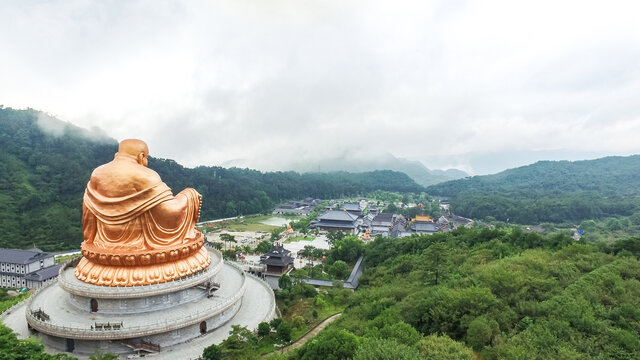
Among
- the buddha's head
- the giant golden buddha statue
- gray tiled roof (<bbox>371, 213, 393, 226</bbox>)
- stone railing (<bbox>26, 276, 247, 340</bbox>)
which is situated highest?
the buddha's head

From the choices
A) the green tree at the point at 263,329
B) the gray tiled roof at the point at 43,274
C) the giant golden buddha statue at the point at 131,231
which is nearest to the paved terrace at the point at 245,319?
the green tree at the point at 263,329

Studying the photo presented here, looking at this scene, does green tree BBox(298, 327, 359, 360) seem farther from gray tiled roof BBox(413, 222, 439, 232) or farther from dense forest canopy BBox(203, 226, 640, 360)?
gray tiled roof BBox(413, 222, 439, 232)

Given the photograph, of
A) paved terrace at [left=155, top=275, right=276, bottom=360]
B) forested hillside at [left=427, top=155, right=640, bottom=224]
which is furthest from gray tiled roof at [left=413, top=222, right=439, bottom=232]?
paved terrace at [left=155, top=275, right=276, bottom=360]

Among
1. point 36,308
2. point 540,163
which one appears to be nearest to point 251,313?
point 36,308

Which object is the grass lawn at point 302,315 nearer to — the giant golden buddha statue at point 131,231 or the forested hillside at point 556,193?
the giant golden buddha statue at point 131,231

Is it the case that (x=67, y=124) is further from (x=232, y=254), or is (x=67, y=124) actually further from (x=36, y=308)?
(x=36, y=308)
